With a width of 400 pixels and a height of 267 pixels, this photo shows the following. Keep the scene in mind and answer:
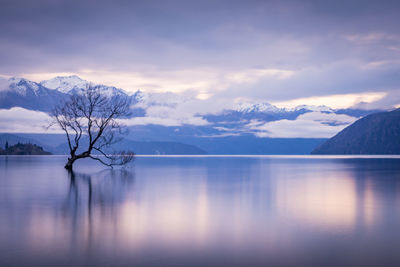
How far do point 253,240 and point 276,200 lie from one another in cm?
1291

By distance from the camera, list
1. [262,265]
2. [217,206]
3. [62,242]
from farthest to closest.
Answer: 1. [217,206]
2. [62,242]
3. [262,265]

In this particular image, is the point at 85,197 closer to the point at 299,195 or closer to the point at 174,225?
the point at 174,225

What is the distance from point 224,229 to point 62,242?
6.32m

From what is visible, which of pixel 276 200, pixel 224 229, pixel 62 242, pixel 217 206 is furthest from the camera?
pixel 276 200

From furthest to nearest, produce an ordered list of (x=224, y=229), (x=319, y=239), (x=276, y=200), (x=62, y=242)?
(x=276, y=200), (x=224, y=229), (x=319, y=239), (x=62, y=242)

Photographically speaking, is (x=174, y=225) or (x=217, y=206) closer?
(x=174, y=225)

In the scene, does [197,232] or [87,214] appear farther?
[87,214]

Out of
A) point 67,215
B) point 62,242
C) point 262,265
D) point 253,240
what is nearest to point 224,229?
point 253,240

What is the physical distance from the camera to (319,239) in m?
14.3

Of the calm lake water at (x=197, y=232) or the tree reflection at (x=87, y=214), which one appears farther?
the tree reflection at (x=87, y=214)

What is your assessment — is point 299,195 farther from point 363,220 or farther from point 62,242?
point 62,242

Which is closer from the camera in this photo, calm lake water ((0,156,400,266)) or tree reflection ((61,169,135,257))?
calm lake water ((0,156,400,266))

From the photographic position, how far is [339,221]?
60.2 ft

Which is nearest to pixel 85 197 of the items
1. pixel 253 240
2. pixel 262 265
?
pixel 253 240
